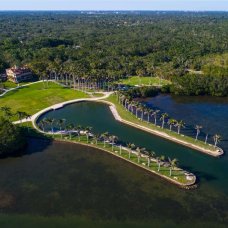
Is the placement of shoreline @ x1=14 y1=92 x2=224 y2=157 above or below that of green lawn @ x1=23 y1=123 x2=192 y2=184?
above

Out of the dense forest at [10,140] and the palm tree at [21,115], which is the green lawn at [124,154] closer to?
the palm tree at [21,115]

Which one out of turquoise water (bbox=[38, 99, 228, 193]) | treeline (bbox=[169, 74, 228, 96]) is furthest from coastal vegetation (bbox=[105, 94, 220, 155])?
treeline (bbox=[169, 74, 228, 96])

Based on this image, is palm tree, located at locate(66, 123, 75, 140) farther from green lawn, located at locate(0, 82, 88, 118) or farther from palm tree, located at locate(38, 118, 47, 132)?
green lawn, located at locate(0, 82, 88, 118)

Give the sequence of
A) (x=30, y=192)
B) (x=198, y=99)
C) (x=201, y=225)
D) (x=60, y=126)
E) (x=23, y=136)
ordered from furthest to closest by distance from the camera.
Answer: (x=198, y=99) < (x=60, y=126) < (x=23, y=136) < (x=30, y=192) < (x=201, y=225)

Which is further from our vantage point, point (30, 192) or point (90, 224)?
point (30, 192)

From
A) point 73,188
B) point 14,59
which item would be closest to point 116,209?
point 73,188

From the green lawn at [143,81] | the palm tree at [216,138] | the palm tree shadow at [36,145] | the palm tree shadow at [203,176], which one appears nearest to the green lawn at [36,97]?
the palm tree shadow at [36,145]

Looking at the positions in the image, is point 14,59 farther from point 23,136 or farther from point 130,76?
point 23,136

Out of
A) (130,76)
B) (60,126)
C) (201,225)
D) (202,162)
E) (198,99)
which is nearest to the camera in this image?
(201,225)
